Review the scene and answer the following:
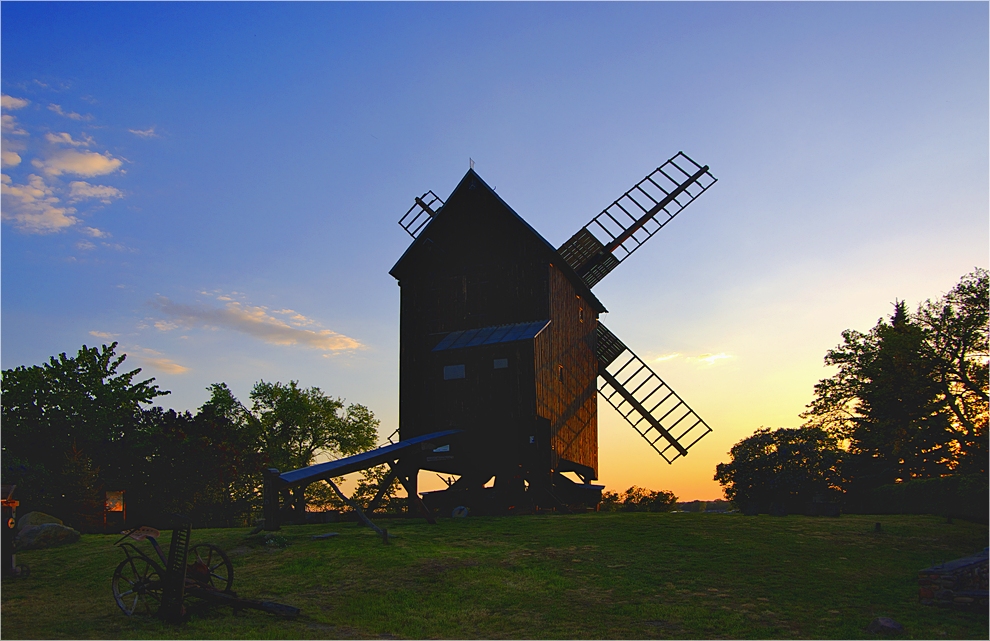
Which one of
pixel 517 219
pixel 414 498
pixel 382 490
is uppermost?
pixel 517 219

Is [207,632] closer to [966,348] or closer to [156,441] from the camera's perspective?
[156,441]

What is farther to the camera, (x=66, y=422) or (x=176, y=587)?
(x=66, y=422)

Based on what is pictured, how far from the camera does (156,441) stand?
135ft

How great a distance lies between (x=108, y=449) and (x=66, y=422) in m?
2.54

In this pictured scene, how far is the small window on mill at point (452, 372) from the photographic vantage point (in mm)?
32444

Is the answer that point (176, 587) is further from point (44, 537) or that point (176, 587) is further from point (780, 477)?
point (780, 477)

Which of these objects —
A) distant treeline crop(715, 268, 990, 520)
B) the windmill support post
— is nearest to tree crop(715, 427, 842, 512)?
distant treeline crop(715, 268, 990, 520)

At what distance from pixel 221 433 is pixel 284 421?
13451 mm

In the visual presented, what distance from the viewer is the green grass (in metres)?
14.4

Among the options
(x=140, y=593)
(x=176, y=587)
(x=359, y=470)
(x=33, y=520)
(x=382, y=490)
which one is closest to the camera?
(x=176, y=587)

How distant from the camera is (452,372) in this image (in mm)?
32656

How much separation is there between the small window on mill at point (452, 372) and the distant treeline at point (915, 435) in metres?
12.7

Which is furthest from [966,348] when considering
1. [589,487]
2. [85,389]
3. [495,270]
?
[85,389]

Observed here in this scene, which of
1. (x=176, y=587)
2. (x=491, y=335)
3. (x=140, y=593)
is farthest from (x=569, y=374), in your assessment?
(x=140, y=593)
